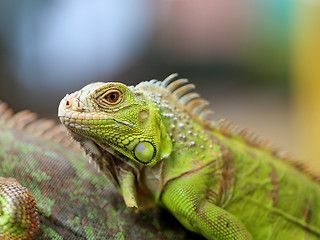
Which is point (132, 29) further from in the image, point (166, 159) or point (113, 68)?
point (166, 159)

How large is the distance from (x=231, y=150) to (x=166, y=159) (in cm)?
48

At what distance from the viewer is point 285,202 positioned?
7.06ft

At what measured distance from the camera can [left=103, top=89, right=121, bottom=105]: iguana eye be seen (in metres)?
1.71

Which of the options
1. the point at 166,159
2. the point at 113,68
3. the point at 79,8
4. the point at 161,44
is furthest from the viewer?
the point at 161,44

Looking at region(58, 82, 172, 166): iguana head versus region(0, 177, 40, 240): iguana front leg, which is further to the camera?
region(58, 82, 172, 166): iguana head

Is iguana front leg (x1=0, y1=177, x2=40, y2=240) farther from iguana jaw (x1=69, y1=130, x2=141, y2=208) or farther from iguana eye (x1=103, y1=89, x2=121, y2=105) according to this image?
iguana eye (x1=103, y1=89, x2=121, y2=105)

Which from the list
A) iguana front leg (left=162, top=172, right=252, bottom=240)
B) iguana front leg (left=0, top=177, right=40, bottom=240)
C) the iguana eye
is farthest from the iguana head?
iguana front leg (left=0, top=177, right=40, bottom=240)

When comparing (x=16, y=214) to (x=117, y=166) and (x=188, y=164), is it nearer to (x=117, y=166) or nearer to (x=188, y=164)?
(x=117, y=166)

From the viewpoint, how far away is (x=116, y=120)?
1698mm

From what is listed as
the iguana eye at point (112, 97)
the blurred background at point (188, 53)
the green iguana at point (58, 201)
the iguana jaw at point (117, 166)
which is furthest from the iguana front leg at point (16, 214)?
the blurred background at point (188, 53)

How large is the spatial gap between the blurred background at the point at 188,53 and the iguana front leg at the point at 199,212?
4.20 meters

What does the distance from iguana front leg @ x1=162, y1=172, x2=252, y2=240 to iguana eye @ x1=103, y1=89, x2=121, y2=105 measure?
54 cm

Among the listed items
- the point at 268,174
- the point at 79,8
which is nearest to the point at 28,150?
the point at 268,174

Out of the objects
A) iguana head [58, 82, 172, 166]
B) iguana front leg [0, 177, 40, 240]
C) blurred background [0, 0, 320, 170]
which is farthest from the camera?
blurred background [0, 0, 320, 170]
